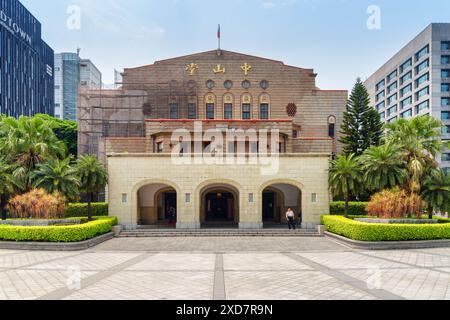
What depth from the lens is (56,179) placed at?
2041 cm

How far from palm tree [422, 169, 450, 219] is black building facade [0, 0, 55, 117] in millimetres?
69039

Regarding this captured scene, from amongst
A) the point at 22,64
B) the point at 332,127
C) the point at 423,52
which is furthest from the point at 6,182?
the point at 423,52

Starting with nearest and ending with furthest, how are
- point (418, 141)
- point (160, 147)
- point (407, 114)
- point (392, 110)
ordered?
point (418, 141) → point (160, 147) → point (407, 114) → point (392, 110)

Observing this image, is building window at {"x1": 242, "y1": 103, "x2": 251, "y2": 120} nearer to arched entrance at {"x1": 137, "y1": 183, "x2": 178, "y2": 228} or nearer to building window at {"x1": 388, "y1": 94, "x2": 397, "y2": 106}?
arched entrance at {"x1": 137, "y1": 183, "x2": 178, "y2": 228}

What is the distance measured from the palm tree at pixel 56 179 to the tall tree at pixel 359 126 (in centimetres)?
2552

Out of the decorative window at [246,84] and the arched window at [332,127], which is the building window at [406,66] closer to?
the arched window at [332,127]

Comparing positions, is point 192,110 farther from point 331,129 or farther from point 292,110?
point 331,129

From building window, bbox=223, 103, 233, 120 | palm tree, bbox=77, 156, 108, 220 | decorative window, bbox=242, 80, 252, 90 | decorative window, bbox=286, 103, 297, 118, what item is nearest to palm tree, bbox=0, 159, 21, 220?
palm tree, bbox=77, 156, 108, 220

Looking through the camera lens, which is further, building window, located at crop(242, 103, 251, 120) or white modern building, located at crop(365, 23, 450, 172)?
→ white modern building, located at crop(365, 23, 450, 172)

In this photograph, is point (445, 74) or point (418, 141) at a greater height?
point (445, 74)

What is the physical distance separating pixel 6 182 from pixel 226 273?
16.4 meters

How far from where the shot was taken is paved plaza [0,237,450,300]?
31.5 feet

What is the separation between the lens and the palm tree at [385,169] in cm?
2067

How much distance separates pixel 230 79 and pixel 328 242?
22.2 metres
